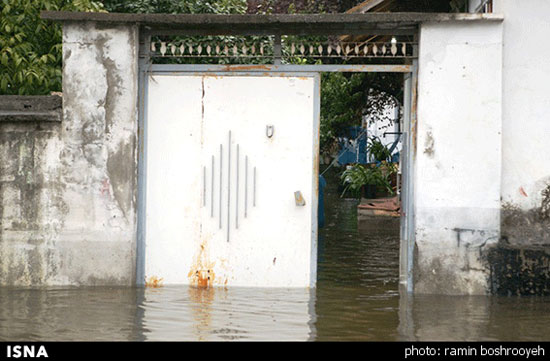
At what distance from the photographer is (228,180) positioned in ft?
30.8

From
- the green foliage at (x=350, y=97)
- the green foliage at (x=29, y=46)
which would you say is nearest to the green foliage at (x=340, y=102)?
the green foliage at (x=350, y=97)

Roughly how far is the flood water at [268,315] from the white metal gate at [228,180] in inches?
12.3

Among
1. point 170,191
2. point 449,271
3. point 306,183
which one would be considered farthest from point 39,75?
point 449,271

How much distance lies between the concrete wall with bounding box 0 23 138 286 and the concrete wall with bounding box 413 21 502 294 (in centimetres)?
322

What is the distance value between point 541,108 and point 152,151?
4.34m

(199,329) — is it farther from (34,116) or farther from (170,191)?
(34,116)

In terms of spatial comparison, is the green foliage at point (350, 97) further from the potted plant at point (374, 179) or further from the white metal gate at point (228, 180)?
the white metal gate at point (228, 180)

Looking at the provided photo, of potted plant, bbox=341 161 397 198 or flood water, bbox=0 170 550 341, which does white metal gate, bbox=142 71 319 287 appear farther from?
potted plant, bbox=341 161 397 198

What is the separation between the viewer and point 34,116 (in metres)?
9.10

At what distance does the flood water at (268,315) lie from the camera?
7.16 m

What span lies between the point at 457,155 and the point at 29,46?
578 centimetres

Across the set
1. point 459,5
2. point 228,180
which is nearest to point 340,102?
point 459,5

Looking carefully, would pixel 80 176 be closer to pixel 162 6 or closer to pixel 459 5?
pixel 162 6
